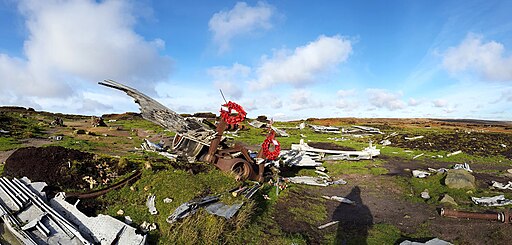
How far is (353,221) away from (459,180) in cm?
878

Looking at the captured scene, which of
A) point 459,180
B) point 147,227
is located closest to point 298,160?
point 459,180

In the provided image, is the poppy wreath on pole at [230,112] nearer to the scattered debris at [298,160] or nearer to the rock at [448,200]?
the scattered debris at [298,160]

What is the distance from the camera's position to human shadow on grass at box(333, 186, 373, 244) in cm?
1043

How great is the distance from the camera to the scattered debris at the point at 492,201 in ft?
46.4

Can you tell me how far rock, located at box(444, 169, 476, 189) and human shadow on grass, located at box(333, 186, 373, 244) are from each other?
577 centimetres

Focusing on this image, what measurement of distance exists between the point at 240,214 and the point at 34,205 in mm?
6093

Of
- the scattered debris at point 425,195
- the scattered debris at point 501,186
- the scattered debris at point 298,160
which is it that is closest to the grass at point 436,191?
the scattered debris at point 425,195

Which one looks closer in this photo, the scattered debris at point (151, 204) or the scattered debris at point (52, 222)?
the scattered debris at point (52, 222)

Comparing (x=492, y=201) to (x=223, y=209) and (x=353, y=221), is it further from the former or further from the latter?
(x=223, y=209)

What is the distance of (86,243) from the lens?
7.72 metres

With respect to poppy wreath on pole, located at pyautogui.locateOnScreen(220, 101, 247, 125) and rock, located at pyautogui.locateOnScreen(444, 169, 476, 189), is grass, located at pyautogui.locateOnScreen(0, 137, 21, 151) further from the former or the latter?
rock, located at pyautogui.locateOnScreen(444, 169, 476, 189)

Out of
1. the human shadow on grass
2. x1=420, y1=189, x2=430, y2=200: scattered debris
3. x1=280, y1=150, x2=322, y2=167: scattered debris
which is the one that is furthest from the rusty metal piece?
x1=280, y1=150, x2=322, y2=167: scattered debris

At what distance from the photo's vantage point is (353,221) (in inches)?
475

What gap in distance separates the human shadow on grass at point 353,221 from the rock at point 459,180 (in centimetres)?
577
